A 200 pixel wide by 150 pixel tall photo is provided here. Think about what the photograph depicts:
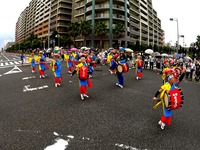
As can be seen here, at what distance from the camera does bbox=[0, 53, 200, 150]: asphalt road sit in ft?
16.8

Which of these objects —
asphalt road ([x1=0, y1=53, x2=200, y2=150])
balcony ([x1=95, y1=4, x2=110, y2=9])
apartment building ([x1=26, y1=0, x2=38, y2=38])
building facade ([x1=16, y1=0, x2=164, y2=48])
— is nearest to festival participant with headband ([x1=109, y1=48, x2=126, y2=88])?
asphalt road ([x1=0, y1=53, x2=200, y2=150])

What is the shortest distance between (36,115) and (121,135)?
3.08m

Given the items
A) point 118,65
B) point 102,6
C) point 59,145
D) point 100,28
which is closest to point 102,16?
point 102,6

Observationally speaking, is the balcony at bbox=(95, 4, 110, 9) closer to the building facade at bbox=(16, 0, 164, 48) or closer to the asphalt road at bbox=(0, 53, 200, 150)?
the building facade at bbox=(16, 0, 164, 48)

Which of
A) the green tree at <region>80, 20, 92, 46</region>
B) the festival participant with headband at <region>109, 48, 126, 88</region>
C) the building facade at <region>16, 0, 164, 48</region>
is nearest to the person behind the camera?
the festival participant with headband at <region>109, 48, 126, 88</region>

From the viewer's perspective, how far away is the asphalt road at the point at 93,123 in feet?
16.8

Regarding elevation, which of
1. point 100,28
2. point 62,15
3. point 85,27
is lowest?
point 100,28

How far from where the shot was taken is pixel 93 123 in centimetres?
643

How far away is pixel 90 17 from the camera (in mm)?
56969

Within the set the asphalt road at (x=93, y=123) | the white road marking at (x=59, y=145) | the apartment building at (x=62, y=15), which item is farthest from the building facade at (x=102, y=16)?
the white road marking at (x=59, y=145)

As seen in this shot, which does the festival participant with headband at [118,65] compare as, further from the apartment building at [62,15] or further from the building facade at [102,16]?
the apartment building at [62,15]

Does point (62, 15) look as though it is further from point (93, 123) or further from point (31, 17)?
point (93, 123)

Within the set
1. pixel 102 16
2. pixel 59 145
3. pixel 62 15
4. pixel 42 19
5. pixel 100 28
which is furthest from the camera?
pixel 42 19

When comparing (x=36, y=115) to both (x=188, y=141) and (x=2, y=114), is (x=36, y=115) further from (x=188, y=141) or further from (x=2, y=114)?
(x=188, y=141)
